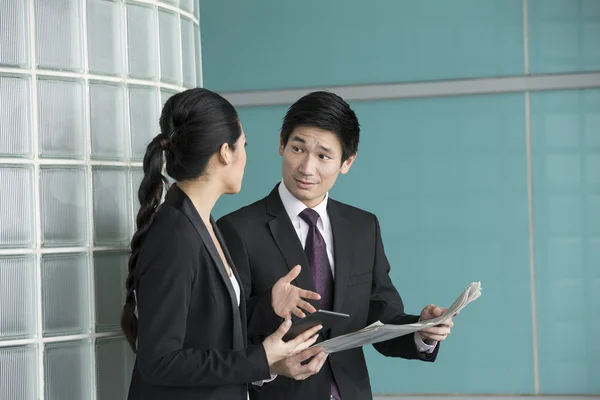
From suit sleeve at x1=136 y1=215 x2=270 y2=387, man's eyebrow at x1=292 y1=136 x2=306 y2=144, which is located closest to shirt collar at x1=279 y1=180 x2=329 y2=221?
man's eyebrow at x1=292 y1=136 x2=306 y2=144

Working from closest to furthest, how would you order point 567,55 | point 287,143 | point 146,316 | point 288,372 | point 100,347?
point 146,316 < point 288,372 < point 100,347 < point 287,143 < point 567,55

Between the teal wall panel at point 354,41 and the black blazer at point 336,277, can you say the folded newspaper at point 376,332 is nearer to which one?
the black blazer at point 336,277

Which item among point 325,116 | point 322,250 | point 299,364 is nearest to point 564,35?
point 325,116

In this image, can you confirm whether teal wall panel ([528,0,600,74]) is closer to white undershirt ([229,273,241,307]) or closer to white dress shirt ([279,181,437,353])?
white dress shirt ([279,181,437,353])

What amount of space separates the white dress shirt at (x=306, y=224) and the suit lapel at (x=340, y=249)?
0.02 metres

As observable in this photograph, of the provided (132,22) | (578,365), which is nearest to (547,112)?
(578,365)

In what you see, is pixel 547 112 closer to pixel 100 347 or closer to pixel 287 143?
pixel 287 143

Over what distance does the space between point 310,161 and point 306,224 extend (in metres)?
A: 0.19

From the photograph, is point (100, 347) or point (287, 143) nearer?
point (100, 347)

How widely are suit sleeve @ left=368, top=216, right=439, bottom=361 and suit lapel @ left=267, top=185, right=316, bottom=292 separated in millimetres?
232

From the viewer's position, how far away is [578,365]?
176 inches

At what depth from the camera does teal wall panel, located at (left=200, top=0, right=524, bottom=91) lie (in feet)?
14.8

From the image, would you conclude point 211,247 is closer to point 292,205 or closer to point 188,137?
point 188,137

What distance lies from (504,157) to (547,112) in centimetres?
33
